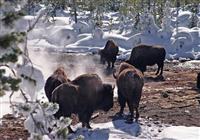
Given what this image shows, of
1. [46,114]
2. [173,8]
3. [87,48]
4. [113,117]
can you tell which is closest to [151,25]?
[87,48]

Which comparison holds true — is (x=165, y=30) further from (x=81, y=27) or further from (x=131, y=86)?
(x=131, y=86)

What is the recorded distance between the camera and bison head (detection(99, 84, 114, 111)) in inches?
496

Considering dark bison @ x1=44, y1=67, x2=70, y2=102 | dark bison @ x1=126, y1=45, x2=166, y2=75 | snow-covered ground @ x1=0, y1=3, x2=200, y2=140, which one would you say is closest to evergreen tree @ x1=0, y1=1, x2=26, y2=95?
dark bison @ x1=44, y1=67, x2=70, y2=102

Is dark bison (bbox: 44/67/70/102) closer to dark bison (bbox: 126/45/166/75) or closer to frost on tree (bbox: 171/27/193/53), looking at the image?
dark bison (bbox: 126/45/166/75)

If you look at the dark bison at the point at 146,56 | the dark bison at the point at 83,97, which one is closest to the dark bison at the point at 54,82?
the dark bison at the point at 83,97

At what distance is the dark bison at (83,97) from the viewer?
11.2 m

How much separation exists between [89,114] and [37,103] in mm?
7813

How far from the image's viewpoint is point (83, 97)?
1188 cm

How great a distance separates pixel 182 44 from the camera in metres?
27.8

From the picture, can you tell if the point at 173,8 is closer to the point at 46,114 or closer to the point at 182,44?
the point at 182,44

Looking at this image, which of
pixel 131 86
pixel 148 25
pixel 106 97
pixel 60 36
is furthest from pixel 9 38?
pixel 148 25

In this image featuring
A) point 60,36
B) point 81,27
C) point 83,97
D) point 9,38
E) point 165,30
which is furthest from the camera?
point 81,27

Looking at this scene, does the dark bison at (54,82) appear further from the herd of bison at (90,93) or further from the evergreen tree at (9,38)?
the evergreen tree at (9,38)

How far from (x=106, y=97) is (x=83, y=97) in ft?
3.21
